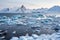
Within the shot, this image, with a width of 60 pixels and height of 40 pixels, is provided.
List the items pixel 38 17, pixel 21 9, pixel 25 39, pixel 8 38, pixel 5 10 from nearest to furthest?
pixel 25 39
pixel 8 38
pixel 38 17
pixel 21 9
pixel 5 10

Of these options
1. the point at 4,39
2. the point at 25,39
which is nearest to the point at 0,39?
the point at 4,39

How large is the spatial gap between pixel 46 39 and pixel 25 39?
3.31 ft

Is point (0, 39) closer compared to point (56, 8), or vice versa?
point (0, 39)

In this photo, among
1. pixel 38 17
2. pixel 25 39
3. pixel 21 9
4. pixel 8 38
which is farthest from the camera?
pixel 21 9

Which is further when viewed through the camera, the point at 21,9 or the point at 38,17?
the point at 21,9

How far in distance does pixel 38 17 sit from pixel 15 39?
9.96 meters

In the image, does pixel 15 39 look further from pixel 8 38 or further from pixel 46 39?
pixel 46 39

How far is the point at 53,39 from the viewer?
20.1 ft

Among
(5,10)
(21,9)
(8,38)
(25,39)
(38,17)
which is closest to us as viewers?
(25,39)

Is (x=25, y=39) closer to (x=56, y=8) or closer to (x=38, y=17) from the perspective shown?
(x=38, y=17)

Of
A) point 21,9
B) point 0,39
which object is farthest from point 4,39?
point 21,9

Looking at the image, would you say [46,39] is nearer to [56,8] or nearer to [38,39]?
[38,39]

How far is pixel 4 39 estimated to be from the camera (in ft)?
21.1

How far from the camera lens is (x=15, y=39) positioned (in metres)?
6.26
